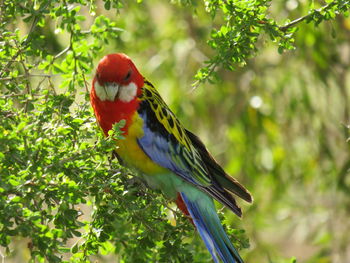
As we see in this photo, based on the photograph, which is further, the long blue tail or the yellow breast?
the yellow breast

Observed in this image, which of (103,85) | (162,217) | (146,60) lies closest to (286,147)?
(146,60)

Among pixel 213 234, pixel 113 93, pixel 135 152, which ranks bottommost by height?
pixel 213 234

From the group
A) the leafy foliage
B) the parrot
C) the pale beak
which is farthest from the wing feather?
the leafy foliage

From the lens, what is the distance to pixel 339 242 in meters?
4.82

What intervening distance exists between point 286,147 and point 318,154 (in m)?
0.24

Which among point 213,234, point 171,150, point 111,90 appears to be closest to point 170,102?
point 171,150

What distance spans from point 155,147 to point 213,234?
1.54ft

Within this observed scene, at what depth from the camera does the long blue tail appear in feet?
9.04

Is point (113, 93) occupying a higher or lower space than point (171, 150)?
higher

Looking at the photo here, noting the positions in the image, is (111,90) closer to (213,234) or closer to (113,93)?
(113,93)

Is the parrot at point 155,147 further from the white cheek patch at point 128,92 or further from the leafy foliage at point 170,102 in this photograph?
the leafy foliage at point 170,102

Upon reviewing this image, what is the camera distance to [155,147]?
296 centimetres

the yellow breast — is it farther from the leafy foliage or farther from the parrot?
the leafy foliage

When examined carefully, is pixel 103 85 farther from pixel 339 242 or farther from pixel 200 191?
pixel 339 242
